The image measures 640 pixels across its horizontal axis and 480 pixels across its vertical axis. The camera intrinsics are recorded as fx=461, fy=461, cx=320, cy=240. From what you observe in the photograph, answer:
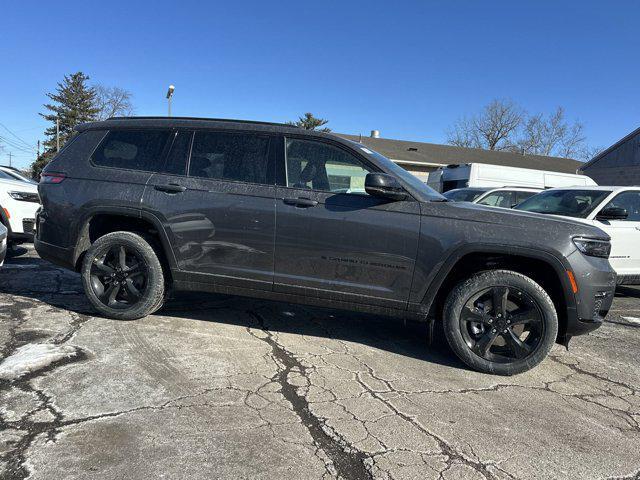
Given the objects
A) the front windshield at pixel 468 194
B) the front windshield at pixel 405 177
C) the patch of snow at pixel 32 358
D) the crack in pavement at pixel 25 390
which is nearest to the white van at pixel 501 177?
the front windshield at pixel 468 194

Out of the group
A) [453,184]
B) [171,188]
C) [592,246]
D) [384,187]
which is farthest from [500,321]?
[453,184]

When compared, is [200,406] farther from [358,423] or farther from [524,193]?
[524,193]

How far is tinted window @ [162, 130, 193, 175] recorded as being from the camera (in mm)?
4270

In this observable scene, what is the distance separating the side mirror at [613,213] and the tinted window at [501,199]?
3711mm

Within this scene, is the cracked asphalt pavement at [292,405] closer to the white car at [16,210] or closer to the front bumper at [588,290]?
the front bumper at [588,290]

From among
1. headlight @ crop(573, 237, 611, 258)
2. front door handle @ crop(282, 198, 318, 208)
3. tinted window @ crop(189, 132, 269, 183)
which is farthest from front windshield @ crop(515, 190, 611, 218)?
tinted window @ crop(189, 132, 269, 183)

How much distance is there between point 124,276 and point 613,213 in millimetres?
6031

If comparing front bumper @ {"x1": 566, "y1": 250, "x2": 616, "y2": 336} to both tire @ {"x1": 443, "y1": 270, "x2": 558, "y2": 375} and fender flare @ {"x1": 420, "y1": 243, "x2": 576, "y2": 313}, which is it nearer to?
fender flare @ {"x1": 420, "y1": 243, "x2": 576, "y2": 313}

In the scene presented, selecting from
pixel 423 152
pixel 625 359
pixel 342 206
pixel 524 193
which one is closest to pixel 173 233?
pixel 342 206

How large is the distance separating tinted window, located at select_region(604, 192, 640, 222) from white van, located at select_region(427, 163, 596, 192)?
713cm

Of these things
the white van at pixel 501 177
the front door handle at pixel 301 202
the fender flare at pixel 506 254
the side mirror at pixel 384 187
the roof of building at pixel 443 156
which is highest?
the roof of building at pixel 443 156

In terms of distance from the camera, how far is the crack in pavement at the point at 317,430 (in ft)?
7.70

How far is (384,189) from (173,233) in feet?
6.36

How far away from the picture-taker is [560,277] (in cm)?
353
